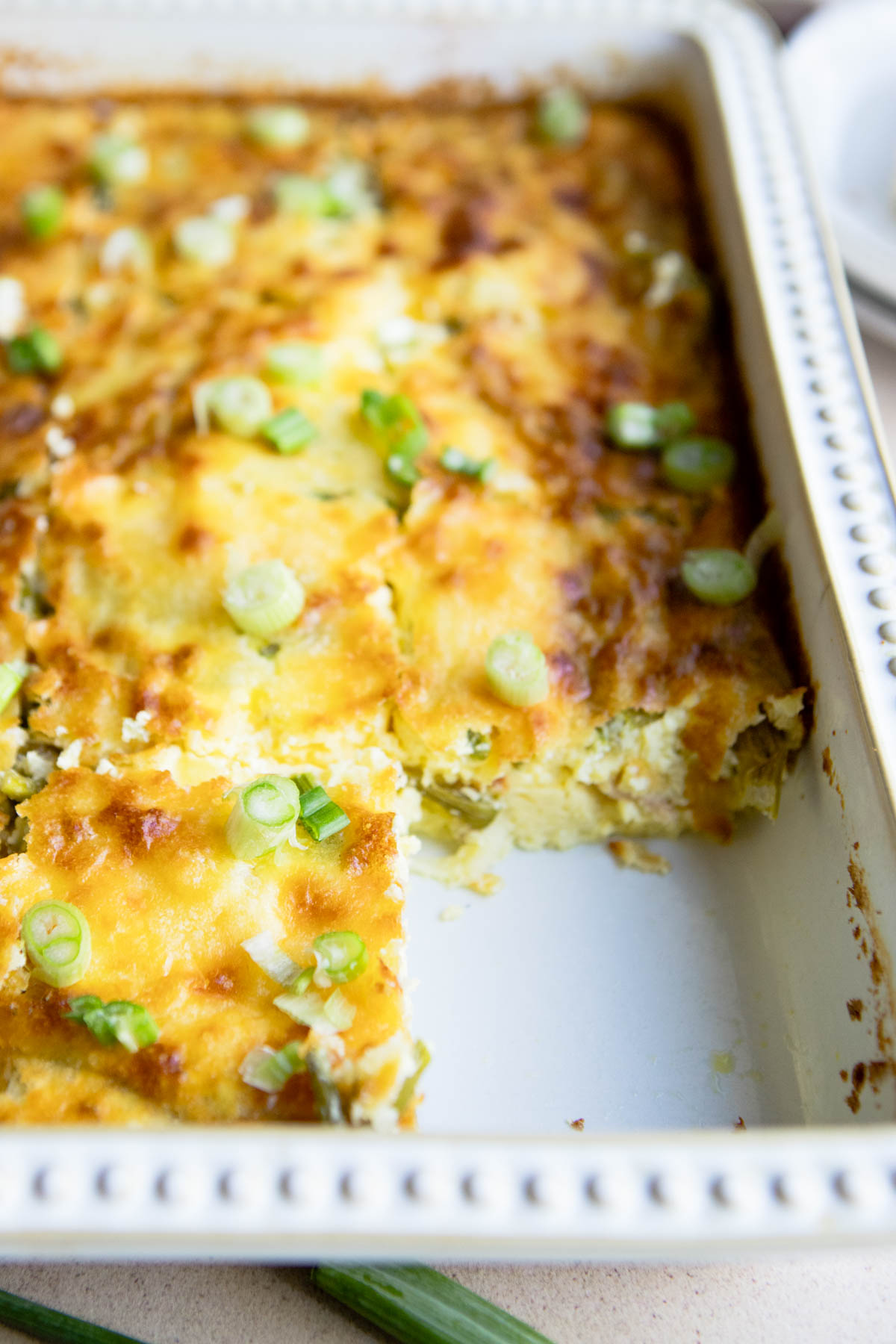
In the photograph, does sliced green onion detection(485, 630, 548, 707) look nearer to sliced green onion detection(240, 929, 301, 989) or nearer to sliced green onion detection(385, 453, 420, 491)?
sliced green onion detection(385, 453, 420, 491)

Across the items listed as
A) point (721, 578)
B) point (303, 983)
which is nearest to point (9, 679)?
point (303, 983)

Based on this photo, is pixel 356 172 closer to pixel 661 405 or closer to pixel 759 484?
pixel 661 405

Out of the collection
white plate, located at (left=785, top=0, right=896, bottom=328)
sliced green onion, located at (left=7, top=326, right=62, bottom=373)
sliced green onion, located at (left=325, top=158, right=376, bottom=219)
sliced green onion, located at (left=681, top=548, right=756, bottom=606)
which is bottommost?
sliced green onion, located at (left=7, top=326, right=62, bottom=373)

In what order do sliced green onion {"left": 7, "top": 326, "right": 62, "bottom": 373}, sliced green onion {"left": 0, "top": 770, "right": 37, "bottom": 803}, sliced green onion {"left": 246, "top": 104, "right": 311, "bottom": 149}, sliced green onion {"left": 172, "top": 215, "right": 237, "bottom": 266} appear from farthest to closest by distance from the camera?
sliced green onion {"left": 246, "top": 104, "right": 311, "bottom": 149}, sliced green onion {"left": 172, "top": 215, "right": 237, "bottom": 266}, sliced green onion {"left": 7, "top": 326, "right": 62, "bottom": 373}, sliced green onion {"left": 0, "top": 770, "right": 37, "bottom": 803}

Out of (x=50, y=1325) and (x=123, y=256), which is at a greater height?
(x=123, y=256)

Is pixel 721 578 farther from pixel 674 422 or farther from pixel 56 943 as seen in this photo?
pixel 56 943

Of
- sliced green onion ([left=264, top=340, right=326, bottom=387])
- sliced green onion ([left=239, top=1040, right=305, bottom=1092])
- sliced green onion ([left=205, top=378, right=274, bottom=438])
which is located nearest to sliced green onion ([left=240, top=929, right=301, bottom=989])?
sliced green onion ([left=239, top=1040, right=305, bottom=1092])
